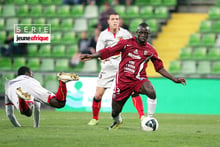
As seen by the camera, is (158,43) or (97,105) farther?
(158,43)

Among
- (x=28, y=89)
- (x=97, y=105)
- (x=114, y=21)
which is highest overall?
(x=114, y=21)

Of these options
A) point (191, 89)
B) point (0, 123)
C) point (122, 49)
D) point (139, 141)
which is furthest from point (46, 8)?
point (139, 141)

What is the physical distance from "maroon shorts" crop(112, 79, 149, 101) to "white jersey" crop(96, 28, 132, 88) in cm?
199

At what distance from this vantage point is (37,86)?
38.0 feet

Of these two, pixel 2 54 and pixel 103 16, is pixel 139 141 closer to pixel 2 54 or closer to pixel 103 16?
pixel 103 16

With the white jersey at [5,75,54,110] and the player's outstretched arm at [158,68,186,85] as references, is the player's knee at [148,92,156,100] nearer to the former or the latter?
the player's outstretched arm at [158,68,186,85]

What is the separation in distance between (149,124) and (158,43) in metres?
12.5

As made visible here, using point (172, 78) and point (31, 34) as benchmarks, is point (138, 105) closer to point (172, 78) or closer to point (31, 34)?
point (172, 78)

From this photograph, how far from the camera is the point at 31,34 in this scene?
13570 mm

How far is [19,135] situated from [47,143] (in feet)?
4.12

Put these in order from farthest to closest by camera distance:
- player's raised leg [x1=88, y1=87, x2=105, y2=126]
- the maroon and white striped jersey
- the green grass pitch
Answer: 1. player's raised leg [x1=88, y1=87, x2=105, y2=126]
2. the maroon and white striped jersey
3. the green grass pitch

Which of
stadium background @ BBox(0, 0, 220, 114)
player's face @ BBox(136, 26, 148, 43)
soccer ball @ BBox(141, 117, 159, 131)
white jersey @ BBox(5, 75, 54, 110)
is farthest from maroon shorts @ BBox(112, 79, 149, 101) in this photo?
stadium background @ BBox(0, 0, 220, 114)

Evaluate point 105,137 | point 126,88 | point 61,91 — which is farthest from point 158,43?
point 105,137

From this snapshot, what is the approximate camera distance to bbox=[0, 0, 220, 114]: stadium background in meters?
18.5
